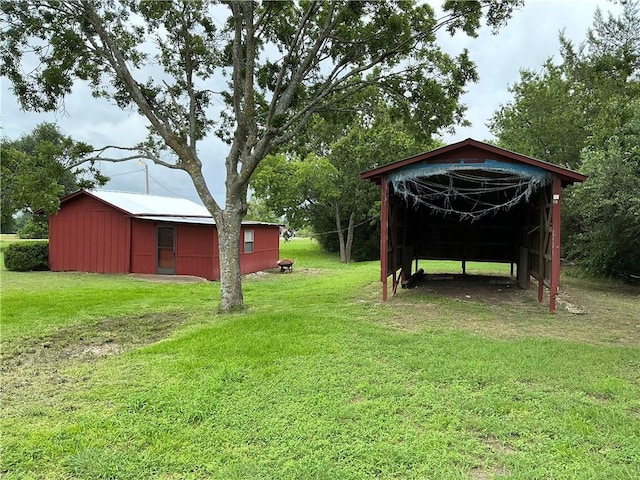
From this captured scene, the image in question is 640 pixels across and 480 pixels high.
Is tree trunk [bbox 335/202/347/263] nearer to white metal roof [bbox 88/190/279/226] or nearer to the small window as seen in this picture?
white metal roof [bbox 88/190/279/226]

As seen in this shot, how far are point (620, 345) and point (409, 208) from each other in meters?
7.48

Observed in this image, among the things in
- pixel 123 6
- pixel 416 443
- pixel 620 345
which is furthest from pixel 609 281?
pixel 123 6

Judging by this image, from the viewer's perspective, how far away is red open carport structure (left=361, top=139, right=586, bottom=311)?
28.6 ft

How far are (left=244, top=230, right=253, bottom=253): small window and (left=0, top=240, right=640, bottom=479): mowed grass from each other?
8.65m

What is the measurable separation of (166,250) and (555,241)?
12.1 m

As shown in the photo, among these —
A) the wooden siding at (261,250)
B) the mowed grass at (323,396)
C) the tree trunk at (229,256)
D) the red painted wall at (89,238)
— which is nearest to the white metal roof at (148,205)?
the red painted wall at (89,238)

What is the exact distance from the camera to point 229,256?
856 cm

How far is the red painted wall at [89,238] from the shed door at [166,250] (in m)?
1.18

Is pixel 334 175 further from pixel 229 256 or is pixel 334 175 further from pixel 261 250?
pixel 229 256

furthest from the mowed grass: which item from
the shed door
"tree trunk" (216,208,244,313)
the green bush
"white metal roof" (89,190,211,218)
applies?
the green bush

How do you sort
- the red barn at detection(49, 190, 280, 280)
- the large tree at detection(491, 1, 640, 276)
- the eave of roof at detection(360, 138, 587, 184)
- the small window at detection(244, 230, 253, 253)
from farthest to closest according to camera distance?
the small window at detection(244, 230, 253, 253)
the red barn at detection(49, 190, 280, 280)
the large tree at detection(491, 1, 640, 276)
the eave of roof at detection(360, 138, 587, 184)

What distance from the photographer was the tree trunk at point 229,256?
337 inches

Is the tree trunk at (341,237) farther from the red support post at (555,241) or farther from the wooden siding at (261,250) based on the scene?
the red support post at (555,241)

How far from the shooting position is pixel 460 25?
28.3 feet
